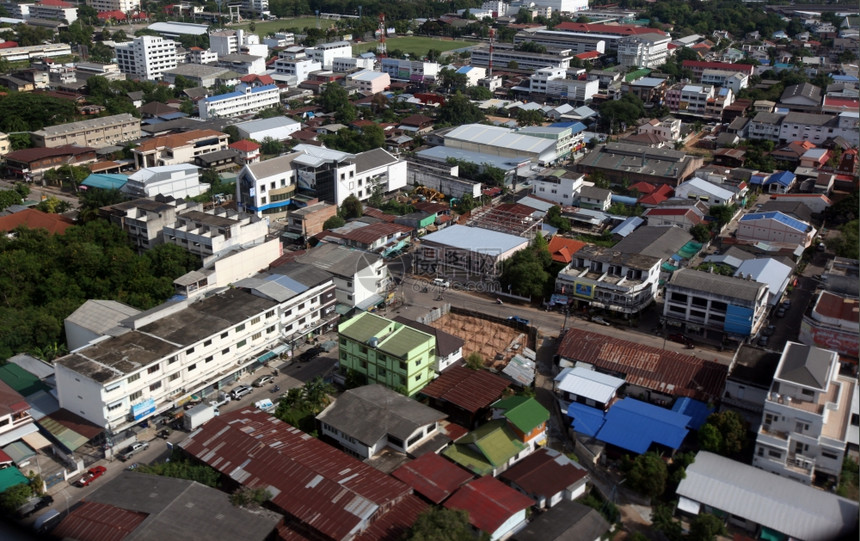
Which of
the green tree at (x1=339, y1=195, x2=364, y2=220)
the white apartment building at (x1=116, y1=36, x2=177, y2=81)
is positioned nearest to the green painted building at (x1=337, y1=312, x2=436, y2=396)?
the green tree at (x1=339, y1=195, x2=364, y2=220)

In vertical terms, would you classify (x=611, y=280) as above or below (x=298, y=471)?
above

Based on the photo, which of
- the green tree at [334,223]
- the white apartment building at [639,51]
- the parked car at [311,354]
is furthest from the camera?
the white apartment building at [639,51]

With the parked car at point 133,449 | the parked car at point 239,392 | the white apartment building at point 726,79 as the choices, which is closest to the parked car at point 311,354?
the parked car at point 239,392

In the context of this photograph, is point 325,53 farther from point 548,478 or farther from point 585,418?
point 548,478

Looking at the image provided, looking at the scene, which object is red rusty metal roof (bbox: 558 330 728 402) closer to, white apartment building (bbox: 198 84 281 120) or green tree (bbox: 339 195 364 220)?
green tree (bbox: 339 195 364 220)

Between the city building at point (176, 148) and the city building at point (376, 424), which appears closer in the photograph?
the city building at point (376, 424)

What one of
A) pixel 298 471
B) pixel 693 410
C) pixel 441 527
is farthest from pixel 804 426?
pixel 298 471

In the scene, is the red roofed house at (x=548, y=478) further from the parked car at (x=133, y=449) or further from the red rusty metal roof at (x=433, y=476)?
the parked car at (x=133, y=449)

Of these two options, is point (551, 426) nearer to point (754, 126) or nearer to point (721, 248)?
point (721, 248)
